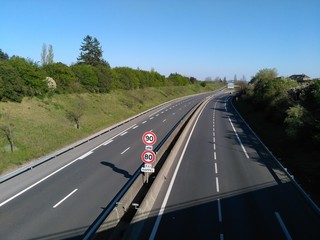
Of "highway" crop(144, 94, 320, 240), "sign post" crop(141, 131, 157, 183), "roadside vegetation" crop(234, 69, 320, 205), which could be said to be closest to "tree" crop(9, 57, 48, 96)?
"highway" crop(144, 94, 320, 240)

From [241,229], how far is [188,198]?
3901mm

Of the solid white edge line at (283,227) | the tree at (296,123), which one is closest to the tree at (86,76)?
the tree at (296,123)

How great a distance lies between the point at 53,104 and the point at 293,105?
28.6 m

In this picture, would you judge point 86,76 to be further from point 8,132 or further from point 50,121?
point 8,132

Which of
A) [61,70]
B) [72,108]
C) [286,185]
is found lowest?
[286,185]

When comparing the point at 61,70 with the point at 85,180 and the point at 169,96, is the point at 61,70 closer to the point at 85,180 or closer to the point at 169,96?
the point at 85,180

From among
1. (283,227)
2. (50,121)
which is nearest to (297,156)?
(283,227)

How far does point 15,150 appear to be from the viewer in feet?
88.4

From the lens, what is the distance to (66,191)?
59.3 feet

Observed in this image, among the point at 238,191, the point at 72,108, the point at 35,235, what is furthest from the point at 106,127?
the point at 35,235

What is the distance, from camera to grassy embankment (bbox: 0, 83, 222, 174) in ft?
88.7

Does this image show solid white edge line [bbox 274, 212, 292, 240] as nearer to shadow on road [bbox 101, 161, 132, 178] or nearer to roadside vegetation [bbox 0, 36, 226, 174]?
shadow on road [bbox 101, 161, 132, 178]

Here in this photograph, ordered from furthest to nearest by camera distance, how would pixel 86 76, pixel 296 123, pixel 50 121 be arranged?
pixel 86 76 → pixel 50 121 → pixel 296 123

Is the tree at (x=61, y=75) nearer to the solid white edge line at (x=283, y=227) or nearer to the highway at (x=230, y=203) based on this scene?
the highway at (x=230, y=203)
